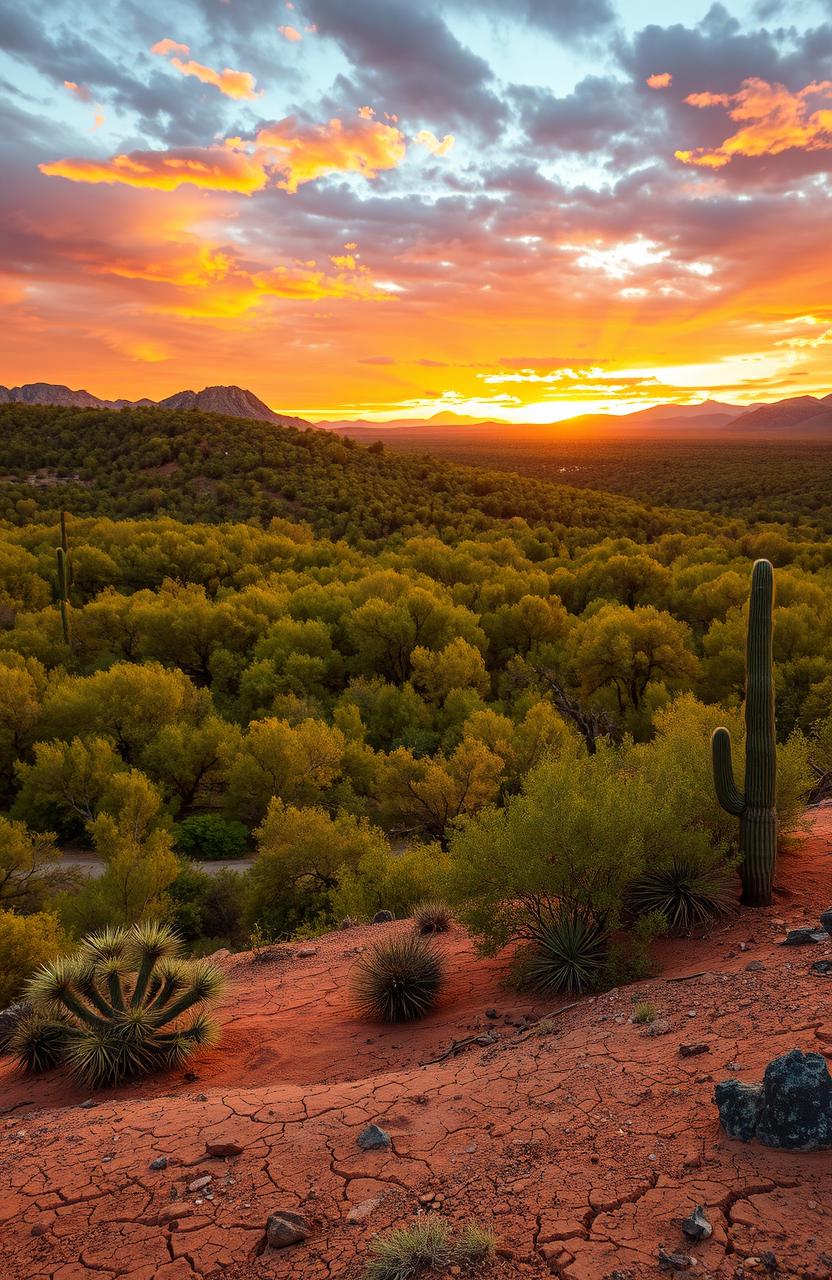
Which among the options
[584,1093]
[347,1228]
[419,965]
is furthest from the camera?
[419,965]

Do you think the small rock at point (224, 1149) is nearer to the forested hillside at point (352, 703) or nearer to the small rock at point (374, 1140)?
the small rock at point (374, 1140)

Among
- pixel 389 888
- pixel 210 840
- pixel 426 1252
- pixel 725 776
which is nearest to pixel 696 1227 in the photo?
pixel 426 1252

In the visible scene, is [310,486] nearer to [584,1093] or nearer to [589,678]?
[589,678]

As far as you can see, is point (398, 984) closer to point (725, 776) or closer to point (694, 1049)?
point (694, 1049)

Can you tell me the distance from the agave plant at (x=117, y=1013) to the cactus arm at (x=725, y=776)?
6480 mm

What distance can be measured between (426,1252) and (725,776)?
6710 millimetres

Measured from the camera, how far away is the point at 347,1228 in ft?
16.8

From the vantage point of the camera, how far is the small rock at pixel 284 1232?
16.4ft

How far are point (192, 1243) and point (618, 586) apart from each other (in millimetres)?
37539

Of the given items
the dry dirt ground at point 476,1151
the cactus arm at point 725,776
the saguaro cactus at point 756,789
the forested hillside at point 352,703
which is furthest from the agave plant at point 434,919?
the cactus arm at point 725,776

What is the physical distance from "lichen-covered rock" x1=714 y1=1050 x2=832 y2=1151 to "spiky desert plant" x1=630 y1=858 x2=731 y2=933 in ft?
14.4

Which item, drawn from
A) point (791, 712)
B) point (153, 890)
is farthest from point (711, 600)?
point (153, 890)

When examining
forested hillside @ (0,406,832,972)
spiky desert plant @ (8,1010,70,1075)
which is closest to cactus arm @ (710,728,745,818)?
forested hillside @ (0,406,832,972)

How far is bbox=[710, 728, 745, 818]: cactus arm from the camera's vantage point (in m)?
9.60
